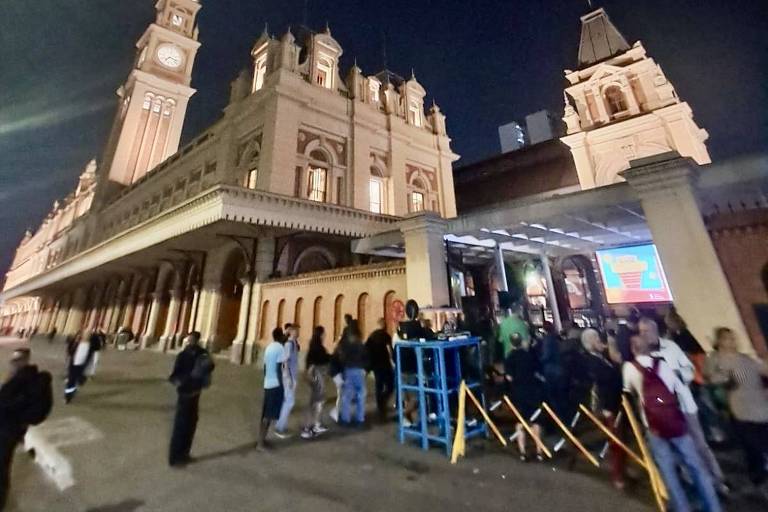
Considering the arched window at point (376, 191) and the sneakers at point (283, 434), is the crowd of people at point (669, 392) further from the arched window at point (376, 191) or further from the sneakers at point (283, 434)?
the arched window at point (376, 191)

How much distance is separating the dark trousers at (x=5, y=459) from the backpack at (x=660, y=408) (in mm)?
6467

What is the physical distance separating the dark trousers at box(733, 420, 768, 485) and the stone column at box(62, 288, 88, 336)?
1689 inches

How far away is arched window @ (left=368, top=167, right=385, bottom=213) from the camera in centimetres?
1943

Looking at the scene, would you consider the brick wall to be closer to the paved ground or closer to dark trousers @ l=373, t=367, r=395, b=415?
the paved ground

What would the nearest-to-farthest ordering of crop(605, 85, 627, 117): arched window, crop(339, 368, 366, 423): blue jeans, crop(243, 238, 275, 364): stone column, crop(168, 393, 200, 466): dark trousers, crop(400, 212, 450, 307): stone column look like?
1. crop(168, 393, 200, 466): dark trousers
2. crop(339, 368, 366, 423): blue jeans
3. crop(400, 212, 450, 307): stone column
4. crop(243, 238, 275, 364): stone column
5. crop(605, 85, 627, 117): arched window

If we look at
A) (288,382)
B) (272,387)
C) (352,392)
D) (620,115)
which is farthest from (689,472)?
(620,115)

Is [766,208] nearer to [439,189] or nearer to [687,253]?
[687,253]

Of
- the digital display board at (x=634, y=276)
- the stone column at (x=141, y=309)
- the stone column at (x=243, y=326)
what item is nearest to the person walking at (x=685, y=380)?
the digital display board at (x=634, y=276)

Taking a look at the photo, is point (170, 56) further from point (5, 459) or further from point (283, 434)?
point (283, 434)

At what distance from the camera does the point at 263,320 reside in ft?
45.0

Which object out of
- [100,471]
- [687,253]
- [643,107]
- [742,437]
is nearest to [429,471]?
[742,437]

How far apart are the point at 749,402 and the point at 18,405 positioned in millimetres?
7875

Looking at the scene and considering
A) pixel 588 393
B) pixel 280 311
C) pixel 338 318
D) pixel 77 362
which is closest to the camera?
pixel 588 393

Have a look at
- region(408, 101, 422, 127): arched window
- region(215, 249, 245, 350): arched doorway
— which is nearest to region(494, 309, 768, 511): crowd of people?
A: region(215, 249, 245, 350): arched doorway
